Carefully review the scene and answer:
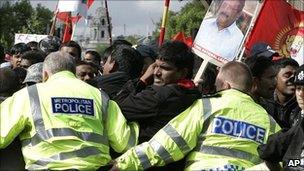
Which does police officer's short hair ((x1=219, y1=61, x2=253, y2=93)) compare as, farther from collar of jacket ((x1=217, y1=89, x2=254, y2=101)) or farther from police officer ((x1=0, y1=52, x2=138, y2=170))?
police officer ((x1=0, y1=52, x2=138, y2=170))

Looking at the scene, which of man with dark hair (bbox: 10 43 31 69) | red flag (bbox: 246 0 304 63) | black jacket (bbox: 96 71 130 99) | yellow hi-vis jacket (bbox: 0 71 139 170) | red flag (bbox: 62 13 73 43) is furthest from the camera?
red flag (bbox: 62 13 73 43)

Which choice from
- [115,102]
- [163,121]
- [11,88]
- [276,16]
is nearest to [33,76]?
[11,88]

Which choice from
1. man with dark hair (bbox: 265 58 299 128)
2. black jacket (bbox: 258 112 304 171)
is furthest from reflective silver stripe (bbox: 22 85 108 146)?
man with dark hair (bbox: 265 58 299 128)

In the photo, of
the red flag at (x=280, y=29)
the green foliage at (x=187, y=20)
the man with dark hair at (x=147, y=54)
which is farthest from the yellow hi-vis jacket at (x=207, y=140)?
the green foliage at (x=187, y=20)

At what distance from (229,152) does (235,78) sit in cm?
55

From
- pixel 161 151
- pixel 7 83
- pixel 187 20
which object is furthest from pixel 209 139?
pixel 187 20

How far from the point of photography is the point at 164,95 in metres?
4.93

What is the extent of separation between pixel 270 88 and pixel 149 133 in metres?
1.71

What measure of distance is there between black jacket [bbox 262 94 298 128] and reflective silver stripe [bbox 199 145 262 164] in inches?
55.1

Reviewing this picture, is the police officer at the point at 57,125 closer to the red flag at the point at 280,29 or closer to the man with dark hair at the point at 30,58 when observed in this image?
the man with dark hair at the point at 30,58

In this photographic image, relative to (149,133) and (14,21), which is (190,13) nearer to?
(14,21)

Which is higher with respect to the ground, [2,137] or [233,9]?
[233,9]

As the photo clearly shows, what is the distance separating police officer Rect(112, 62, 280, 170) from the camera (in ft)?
15.8

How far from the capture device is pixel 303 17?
28.2 feet
